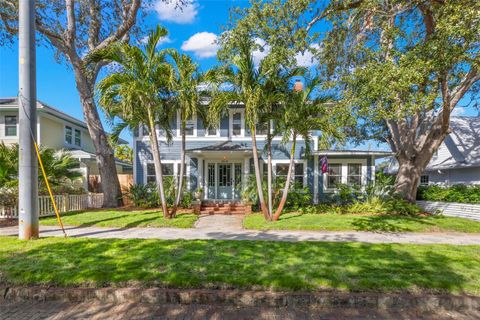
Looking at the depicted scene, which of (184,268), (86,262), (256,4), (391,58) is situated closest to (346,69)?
(391,58)

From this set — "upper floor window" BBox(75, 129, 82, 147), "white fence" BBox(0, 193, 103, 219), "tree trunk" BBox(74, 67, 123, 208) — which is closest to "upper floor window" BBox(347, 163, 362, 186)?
"tree trunk" BBox(74, 67, 123, 208)

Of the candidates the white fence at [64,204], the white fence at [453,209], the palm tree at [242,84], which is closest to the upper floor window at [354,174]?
the white fence at [453,209]

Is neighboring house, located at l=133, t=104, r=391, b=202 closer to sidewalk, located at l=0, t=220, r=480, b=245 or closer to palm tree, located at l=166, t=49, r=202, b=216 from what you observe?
palm tree, located at l=166, t=49, r=202, b=216

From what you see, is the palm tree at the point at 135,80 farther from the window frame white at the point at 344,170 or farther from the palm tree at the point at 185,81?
the window frame white at the point at 344,170

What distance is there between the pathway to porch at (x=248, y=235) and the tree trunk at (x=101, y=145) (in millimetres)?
4718

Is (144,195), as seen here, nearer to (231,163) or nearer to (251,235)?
(231,163)

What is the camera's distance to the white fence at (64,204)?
9688 millimetres

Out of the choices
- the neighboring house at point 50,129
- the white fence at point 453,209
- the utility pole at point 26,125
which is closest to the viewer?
the utility pole at point 26,125

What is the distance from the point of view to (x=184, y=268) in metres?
4.40

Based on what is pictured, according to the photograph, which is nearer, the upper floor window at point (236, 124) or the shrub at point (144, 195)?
the shrub at point (144, 195)

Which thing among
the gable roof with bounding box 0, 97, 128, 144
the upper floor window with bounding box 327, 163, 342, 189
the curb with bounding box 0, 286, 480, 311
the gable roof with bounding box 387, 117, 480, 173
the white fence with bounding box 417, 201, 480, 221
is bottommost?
the white fence with bounding box 417, 201, 480, 221

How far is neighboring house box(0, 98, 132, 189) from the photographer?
15087 mm

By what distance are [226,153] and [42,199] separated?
7808 mm

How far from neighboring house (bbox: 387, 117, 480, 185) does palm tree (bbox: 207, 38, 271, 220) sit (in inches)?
546
